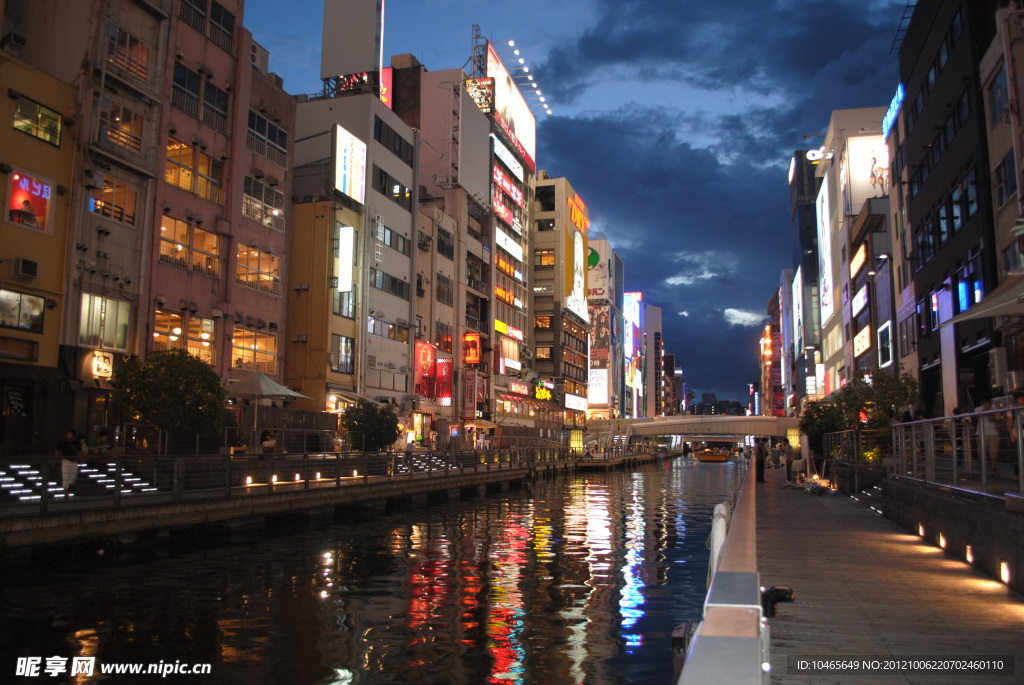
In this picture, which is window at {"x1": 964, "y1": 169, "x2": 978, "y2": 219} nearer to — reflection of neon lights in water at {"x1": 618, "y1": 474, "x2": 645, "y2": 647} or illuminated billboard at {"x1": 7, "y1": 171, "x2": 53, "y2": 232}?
reflection of neon lights in water at {"x1": 618, "y1": 474, "x2": 645, "y2": 647}

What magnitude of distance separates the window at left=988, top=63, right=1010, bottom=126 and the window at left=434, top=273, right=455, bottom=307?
152 feet

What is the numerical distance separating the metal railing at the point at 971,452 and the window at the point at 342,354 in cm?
3833

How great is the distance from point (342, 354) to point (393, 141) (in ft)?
62.2

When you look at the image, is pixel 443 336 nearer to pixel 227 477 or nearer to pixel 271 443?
pixel 271 443

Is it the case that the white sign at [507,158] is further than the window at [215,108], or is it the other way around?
the white sign at [507,158]

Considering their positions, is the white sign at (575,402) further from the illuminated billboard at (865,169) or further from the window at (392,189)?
the window at (392,189)

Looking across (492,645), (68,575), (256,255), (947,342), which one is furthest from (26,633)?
(947,342)

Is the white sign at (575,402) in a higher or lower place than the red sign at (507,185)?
lower

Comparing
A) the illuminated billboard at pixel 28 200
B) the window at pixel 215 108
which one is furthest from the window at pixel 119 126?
the window at pixel 215 108

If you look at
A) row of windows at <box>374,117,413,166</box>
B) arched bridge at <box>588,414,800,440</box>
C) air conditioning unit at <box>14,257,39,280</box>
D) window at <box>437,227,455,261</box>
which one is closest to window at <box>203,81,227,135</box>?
air conditioning unit at <box>14,257,39,280</box>

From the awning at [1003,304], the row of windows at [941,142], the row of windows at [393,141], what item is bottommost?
the awning at [1003,304]

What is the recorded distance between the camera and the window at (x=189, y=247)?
38.5 meters

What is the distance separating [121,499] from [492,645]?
40.0ft

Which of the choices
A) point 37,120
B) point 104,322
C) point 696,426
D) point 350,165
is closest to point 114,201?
point 37,120
